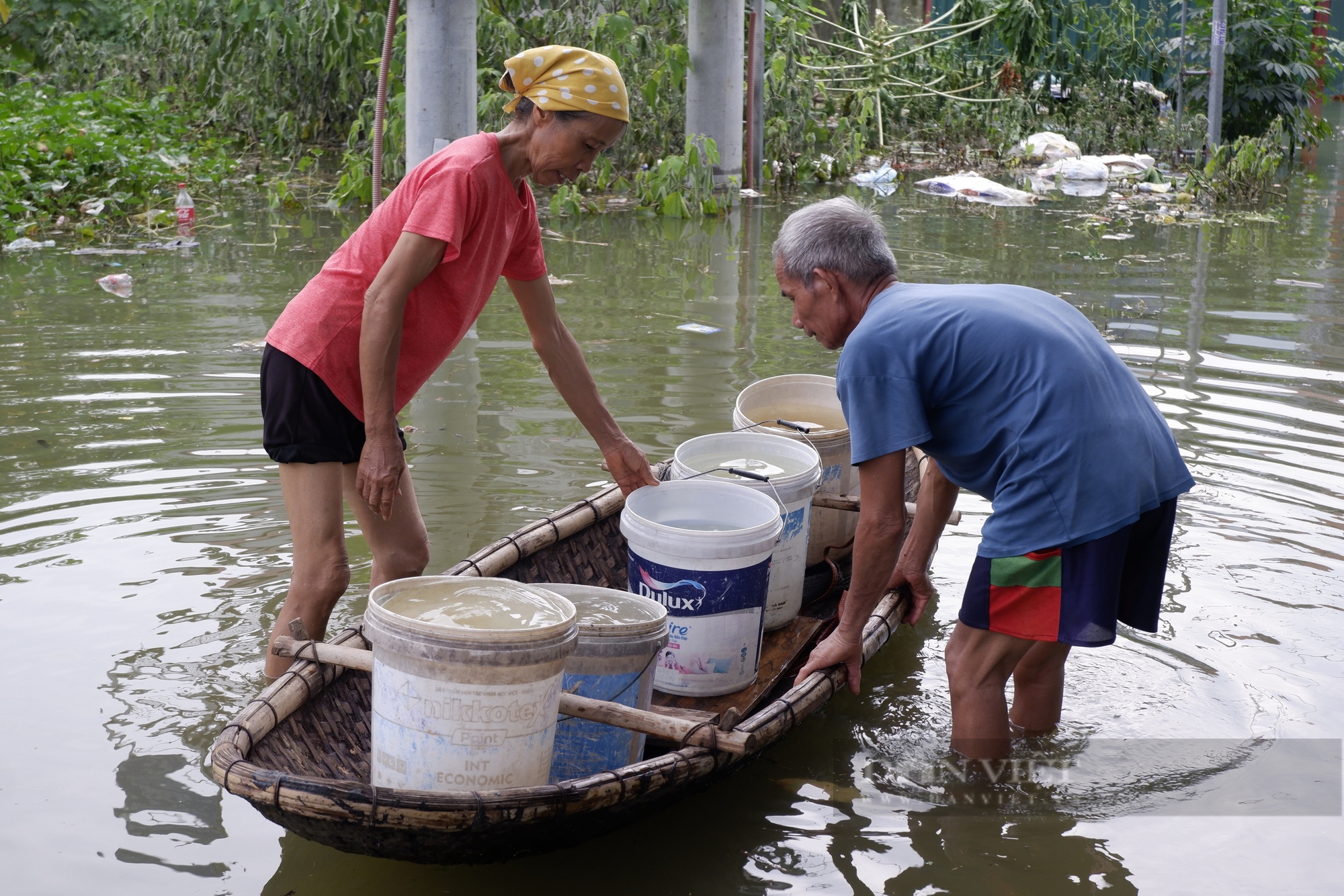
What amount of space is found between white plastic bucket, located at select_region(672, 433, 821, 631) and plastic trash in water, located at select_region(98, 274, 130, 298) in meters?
5.74

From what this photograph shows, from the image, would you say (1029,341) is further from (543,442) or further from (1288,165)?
(1288,165)

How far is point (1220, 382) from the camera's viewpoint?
668 centimetres

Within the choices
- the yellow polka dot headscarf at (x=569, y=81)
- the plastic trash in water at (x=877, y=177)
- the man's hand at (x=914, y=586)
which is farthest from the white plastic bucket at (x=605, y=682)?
the plastic trash in water at (x=877, y=177)

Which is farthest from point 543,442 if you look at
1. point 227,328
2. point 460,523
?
point 227,328

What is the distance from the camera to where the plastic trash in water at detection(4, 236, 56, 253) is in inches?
367

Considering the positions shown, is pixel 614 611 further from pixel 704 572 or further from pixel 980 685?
pixel 980 685

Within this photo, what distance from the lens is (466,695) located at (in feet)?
7.96

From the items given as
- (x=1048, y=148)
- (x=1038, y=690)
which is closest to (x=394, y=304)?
(x=1038, y=690)

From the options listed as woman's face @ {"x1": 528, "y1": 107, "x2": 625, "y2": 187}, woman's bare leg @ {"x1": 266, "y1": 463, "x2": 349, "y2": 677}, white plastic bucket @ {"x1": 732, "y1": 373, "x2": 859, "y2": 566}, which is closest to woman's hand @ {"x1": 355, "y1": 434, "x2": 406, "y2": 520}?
woman's bare leg @ {"x1": 266, "y1": 463, "x2": 349, "y2": 677}

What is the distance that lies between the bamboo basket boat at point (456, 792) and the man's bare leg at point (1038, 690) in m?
0.43

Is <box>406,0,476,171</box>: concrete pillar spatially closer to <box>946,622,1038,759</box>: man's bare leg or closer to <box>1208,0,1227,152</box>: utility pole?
<box>946,622,1038,759</box>: man's bare leg

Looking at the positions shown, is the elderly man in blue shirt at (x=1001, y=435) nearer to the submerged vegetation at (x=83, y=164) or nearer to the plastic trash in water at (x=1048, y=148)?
the submerged vegetation at (x=83, y=164)

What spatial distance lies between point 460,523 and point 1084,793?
2692 mm

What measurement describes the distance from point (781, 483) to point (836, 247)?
0.85 metres
